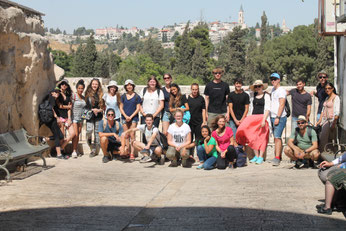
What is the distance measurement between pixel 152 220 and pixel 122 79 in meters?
51.2

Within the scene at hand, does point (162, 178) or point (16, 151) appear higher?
point (16, 151)

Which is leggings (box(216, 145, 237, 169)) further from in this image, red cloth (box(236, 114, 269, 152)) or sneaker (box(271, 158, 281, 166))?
sneaker (box(271, 158, 281, 166))

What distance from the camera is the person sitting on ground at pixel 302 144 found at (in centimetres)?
938

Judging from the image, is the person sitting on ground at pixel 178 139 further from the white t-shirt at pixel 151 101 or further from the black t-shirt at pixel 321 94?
the black t-shirt at pixel 321 94

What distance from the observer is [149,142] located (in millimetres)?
10102

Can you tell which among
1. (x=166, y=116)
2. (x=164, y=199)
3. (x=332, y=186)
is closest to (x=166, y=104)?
(x=166, y=116)

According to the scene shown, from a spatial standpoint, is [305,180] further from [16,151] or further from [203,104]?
[16,151]

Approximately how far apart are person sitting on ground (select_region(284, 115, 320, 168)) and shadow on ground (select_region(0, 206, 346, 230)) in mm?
3194

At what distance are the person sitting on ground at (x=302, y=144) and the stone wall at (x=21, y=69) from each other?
496 centimetres

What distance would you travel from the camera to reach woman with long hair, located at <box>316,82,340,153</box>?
9.64 metres

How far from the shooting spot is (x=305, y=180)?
844 centimetres

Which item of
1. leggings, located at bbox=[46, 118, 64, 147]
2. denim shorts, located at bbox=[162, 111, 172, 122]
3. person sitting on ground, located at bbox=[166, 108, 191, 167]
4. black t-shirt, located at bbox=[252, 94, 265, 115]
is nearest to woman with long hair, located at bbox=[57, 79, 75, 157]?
leggings, located at bbox=[46, 118, 64, 147]

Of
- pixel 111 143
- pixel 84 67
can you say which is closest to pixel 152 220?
pixel 111 143

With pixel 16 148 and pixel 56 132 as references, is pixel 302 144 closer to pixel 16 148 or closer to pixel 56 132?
pixel 56 132
